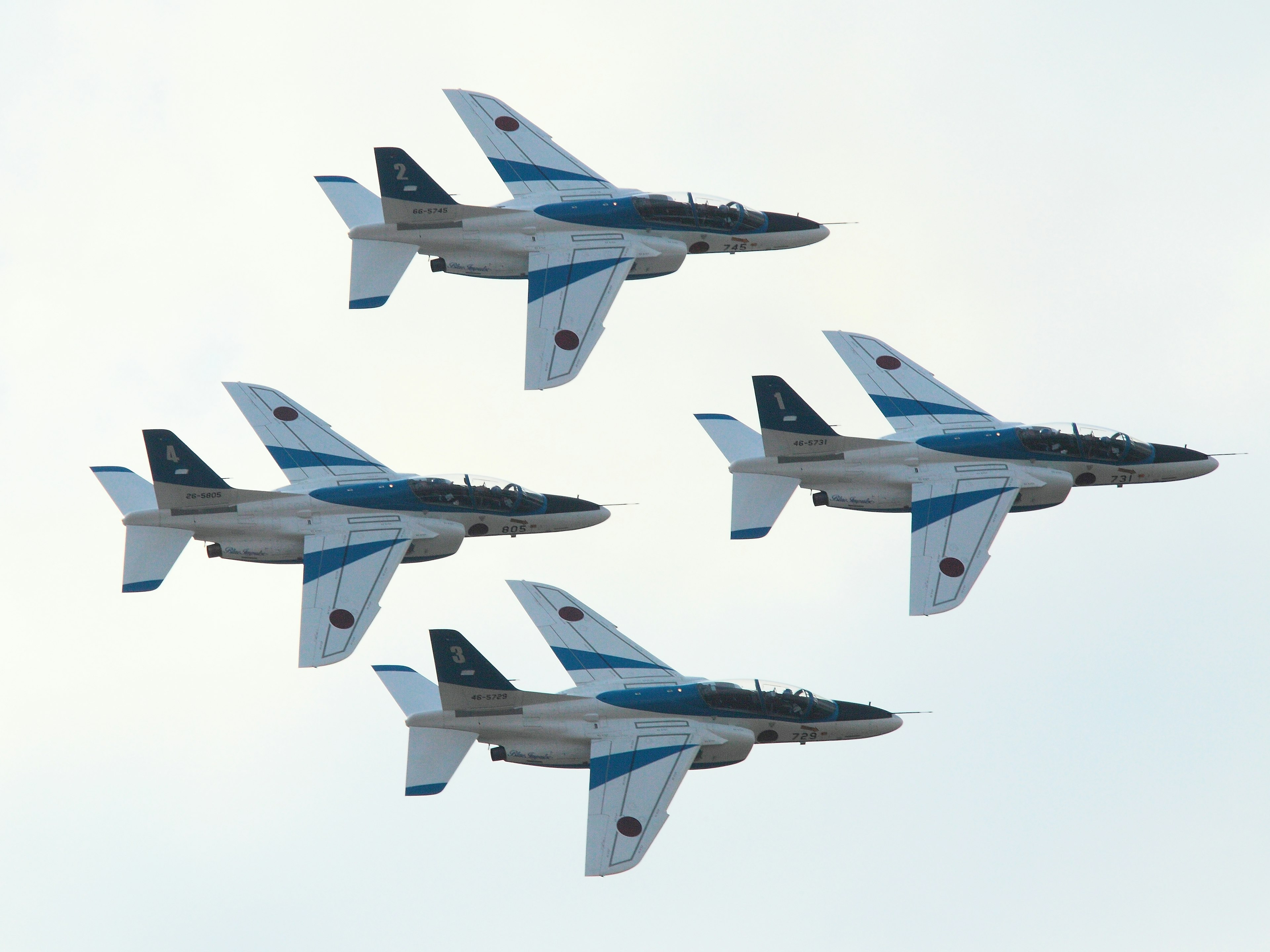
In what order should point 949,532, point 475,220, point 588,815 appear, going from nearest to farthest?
point 588,815 → point 949,532 → point 475,220

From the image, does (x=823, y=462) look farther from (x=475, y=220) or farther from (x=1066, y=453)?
(x=475, y=220)

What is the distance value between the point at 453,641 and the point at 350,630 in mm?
3200

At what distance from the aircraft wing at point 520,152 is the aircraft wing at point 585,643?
507 inches

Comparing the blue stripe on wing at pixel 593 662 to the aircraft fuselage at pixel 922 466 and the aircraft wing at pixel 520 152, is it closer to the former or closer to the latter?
the aircraft fuselage at pixel 922 466

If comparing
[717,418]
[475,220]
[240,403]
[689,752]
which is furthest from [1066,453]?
[240,403]

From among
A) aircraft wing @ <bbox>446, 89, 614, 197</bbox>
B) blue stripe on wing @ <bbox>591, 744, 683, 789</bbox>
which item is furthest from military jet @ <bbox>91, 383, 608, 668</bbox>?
aircraft wing @ <bbox>446, 89, 614, 197</bbox>

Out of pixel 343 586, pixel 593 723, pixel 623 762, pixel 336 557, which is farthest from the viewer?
pixel 336 557

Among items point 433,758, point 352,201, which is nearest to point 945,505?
point 433,758

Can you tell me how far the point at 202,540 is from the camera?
58.1m

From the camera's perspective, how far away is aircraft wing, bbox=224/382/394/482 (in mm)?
59219

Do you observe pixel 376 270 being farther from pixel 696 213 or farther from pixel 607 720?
pixel 607 720

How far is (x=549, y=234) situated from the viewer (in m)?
61.6

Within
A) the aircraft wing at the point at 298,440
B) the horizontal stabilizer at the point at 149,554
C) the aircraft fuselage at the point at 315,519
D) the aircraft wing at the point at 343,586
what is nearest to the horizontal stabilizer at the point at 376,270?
the aircraft wing at the point at 298,440

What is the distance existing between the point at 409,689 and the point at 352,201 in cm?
1553
